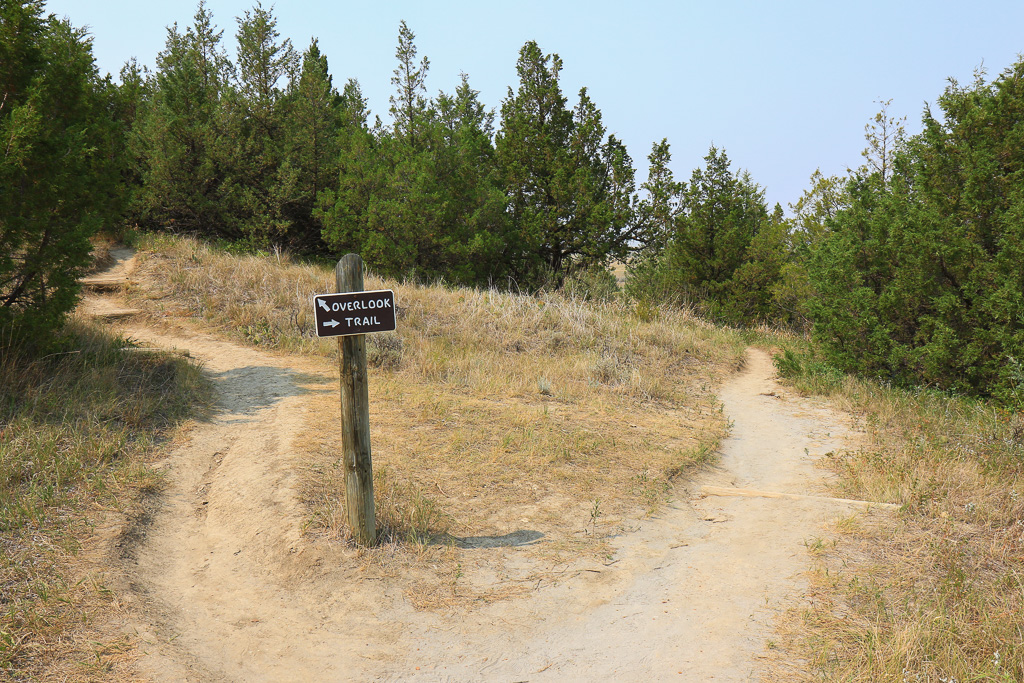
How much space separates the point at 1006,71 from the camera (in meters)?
10.5

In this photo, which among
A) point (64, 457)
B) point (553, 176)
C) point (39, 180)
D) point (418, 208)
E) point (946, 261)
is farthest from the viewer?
point (553, 176)

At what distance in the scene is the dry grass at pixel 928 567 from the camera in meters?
3.94

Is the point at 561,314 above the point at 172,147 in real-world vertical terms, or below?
below

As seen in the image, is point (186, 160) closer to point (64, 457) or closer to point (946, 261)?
point (64, 457)

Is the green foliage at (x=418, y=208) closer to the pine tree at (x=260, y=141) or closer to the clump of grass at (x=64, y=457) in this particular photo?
the pine tree at (x=260, y=141)

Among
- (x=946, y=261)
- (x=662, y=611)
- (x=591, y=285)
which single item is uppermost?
(x=591, y=285)

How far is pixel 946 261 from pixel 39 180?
11674 mm

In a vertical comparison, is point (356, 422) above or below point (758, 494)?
above

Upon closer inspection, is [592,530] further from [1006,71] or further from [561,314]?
[1006,71]

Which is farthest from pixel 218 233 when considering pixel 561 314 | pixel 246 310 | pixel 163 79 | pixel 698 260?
pixel 698 260

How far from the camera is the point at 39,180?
7.48m

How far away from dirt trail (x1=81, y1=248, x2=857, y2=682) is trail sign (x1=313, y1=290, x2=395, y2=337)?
1.69 metres

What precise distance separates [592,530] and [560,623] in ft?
4.56

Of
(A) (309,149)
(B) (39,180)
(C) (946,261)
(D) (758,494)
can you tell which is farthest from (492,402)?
(A) (309,149)
